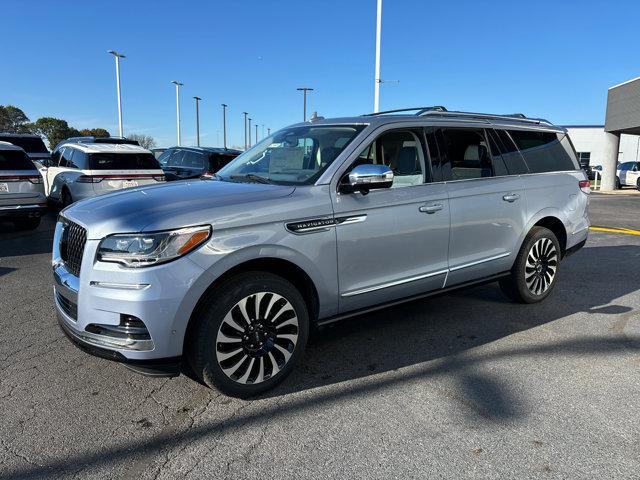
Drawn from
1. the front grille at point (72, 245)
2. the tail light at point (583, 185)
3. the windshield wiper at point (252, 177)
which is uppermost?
the windshield wiper at point (252, 177)

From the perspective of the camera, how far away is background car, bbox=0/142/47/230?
8930 millimetres

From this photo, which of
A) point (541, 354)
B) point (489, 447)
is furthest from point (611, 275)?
point (489, 447)

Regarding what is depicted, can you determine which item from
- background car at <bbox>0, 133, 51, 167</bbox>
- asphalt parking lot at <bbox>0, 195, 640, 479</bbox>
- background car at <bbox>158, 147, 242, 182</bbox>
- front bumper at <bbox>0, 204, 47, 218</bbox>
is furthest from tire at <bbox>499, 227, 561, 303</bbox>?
background car at <bbox>0, 133, 51, 167</bbox>

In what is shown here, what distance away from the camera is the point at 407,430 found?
3.02 metres

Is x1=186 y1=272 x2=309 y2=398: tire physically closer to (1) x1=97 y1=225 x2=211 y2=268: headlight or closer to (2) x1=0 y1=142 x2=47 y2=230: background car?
(1) x1=97 y1=225 x2=211 y2=268: headlight

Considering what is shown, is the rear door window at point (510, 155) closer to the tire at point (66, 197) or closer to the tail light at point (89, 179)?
the tail light at point (89, 179)

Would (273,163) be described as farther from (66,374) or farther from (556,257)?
(556,257)

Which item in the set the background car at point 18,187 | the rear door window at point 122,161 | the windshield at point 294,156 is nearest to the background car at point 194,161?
the rear door window at point 122,161

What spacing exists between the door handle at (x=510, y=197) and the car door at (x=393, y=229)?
34.3 inches

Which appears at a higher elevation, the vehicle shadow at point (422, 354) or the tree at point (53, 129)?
the tree at point (53, 129)

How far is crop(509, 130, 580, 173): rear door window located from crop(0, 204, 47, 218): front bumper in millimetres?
8164

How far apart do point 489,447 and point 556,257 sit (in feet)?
10.6

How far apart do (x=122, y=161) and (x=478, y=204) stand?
856cm

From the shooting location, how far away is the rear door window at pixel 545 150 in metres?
5.32
